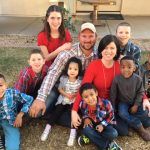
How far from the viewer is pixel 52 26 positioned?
3.44 metres

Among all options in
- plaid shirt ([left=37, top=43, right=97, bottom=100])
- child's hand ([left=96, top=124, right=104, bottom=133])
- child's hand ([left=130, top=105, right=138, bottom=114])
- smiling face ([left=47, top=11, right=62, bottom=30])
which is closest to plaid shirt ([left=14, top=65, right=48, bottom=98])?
plaid shirt ([left=37, top=43, right=97, bottom=100])

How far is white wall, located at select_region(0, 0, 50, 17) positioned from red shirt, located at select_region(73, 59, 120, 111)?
507 cm

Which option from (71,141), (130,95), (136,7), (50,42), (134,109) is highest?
(136,7)

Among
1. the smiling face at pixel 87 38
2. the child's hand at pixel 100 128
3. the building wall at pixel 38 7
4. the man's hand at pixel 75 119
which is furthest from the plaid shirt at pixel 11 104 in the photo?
the building wall at pixel 38 7

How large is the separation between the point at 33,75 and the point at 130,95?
3.34 ft

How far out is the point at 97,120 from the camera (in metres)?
2.82

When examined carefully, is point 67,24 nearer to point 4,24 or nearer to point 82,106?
point 4,24

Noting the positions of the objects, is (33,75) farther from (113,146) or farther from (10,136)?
(113,146)

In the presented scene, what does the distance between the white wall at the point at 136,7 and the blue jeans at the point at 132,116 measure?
5334mm

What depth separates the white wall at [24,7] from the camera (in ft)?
25.3

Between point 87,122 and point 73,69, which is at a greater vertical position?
point 73,69

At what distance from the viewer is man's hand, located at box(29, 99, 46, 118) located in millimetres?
2885

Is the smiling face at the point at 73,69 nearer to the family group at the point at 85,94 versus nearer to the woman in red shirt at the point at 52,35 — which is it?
the family group at the point at 85,94

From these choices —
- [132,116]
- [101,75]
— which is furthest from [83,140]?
[101,75]
